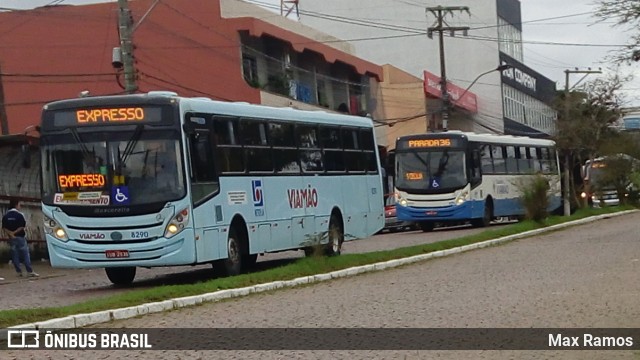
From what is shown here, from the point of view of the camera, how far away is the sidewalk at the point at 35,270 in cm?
2380

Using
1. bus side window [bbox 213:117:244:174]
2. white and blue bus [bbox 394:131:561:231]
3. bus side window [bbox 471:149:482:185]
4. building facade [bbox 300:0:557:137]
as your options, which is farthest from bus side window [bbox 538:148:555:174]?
building facade [bbox 300:0:557:137]

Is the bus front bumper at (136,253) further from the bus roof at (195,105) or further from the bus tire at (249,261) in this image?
the bus tire at (249,261)

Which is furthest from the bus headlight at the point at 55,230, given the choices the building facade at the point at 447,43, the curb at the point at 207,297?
the building facade at the point at 447,43

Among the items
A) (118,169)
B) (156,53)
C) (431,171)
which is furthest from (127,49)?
(156,53)

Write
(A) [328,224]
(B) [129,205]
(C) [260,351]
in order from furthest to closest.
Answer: (A) [328,224] < (B) [129,205] < (C) [260,351]

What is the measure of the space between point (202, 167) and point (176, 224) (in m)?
1.27

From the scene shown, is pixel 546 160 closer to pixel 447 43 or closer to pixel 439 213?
pixel 439 213

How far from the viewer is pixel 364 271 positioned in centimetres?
2055

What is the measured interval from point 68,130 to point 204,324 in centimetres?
679

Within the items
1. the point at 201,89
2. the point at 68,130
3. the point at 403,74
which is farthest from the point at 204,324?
the point at 403,74

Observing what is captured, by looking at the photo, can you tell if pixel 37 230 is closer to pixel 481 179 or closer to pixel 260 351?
pixel 481 179

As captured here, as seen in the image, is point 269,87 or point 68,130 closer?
point 68,130

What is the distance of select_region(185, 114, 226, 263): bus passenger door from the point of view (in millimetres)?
18480

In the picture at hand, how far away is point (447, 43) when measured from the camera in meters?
83.1
